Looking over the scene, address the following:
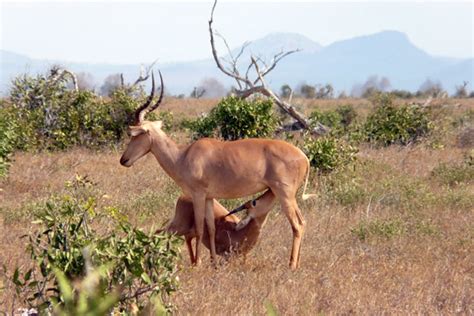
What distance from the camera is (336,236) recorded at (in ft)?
30.3

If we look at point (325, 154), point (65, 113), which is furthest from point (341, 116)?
point (325, 154)

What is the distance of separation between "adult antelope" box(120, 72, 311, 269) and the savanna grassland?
1.46ft

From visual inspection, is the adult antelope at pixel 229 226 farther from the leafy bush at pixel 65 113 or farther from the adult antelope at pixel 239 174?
the leafy bush at pixel 65 113

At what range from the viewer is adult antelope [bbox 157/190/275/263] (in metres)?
8.19

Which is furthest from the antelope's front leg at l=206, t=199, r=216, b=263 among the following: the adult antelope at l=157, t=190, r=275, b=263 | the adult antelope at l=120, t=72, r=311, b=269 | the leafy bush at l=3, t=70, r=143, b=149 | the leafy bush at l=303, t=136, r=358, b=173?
the leafy bush at l=3, t=70, r=143, b=149

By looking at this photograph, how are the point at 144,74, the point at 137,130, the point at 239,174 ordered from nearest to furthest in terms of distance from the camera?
the point at 239,174
the point at 137,130
the point at 144,74

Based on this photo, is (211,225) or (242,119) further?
(242,119)

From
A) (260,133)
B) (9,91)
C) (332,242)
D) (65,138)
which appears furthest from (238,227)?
(9,91)

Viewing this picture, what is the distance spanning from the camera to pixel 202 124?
1702 cm

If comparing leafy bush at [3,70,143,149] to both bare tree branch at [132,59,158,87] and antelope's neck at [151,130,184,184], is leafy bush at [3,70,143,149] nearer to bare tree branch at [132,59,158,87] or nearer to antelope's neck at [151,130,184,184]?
bare tree branch at [132,59,158,87]

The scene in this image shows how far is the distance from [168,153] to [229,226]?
36.8 inches

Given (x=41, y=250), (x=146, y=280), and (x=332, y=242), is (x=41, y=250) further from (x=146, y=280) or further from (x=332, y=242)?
(x=332, y=242)

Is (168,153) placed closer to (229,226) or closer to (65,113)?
(229,226)

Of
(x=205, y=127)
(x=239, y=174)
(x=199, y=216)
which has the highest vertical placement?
(x=239, y=174)
